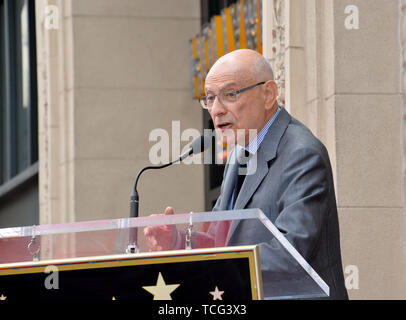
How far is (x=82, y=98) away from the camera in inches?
506

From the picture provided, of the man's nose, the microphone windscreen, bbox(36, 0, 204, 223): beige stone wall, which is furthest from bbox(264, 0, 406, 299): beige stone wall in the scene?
bbox(36, 0, 204, 223): beige stone wall

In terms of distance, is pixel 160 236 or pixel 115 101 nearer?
pixel 160 236

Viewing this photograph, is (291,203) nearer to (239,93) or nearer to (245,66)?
(239,93)

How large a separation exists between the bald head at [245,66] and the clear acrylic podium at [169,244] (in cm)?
107

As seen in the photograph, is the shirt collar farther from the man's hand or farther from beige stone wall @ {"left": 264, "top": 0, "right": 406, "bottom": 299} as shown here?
beige stone wall @ {"left": 264, "top": 0, "right": 406, "bottom": 299}

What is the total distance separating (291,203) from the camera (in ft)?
11.8

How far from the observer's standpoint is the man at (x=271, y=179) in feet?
10.1

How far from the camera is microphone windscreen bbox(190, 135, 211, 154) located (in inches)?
152

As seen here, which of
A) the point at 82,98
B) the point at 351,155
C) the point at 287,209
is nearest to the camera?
the point at 287,209

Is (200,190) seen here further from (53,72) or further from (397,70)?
(397,70)

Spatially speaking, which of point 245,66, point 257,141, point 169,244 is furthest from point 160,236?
point 245,66

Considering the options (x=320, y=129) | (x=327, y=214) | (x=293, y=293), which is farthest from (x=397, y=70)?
(x=293, y=293)

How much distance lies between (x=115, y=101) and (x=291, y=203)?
9502 millimetres

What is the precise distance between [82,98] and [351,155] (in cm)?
634
